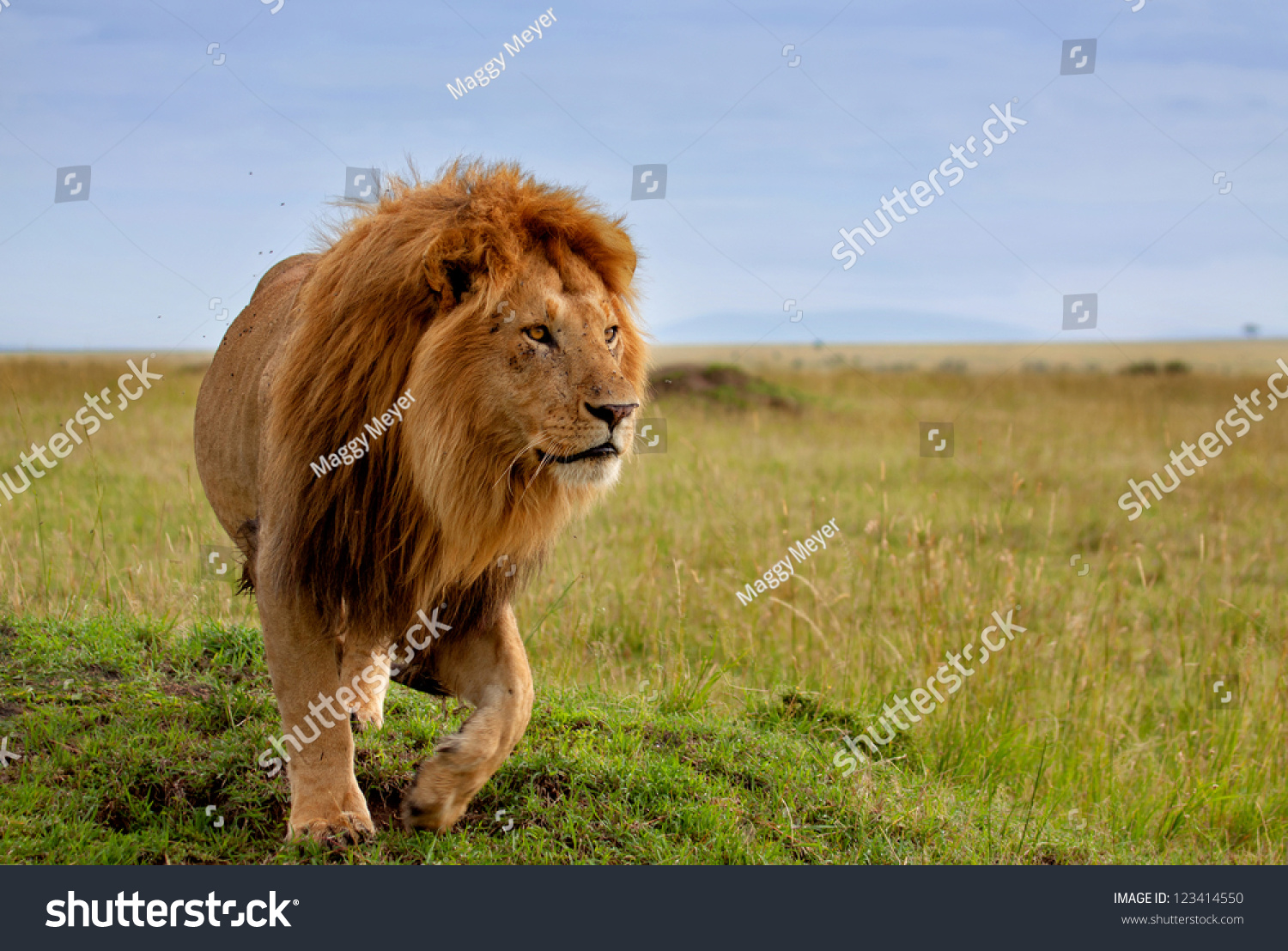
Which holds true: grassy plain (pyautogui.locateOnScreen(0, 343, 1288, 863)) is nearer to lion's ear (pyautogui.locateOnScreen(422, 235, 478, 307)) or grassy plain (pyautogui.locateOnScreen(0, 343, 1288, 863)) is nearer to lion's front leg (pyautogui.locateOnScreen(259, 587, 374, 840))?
lion's front leg (pyautogui.locateOnScreen(259, 587, 374, 840))

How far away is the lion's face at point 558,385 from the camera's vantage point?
3.30 m

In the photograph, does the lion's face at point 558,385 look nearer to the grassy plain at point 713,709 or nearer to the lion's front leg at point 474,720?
the lion's front leg at point 474,720

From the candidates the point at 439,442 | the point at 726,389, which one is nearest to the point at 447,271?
the point at 439,442

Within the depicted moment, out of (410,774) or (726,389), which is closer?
(410,774)

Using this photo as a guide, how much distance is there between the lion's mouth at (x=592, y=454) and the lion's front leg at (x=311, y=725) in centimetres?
101

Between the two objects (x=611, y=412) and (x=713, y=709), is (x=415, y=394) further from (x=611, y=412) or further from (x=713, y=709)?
(x=713, y=709)

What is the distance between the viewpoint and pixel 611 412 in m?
3.29

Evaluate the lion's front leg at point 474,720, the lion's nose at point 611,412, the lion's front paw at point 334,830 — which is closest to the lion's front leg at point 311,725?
the lion's front paw at point 334,830

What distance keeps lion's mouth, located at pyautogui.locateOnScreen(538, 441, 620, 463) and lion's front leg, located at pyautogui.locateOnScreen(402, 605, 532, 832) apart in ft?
2.87

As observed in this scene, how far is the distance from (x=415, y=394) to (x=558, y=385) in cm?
49

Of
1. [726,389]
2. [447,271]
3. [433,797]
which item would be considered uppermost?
[726,389]

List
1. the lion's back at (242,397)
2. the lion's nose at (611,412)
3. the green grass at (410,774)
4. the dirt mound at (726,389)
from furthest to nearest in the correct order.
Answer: the dirt mound at (726,389)
the lion's back at (242,397)
the green grass at (410,774)
the lion's nose at (611,412)

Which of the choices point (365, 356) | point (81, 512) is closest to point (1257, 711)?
point (365, 356)
